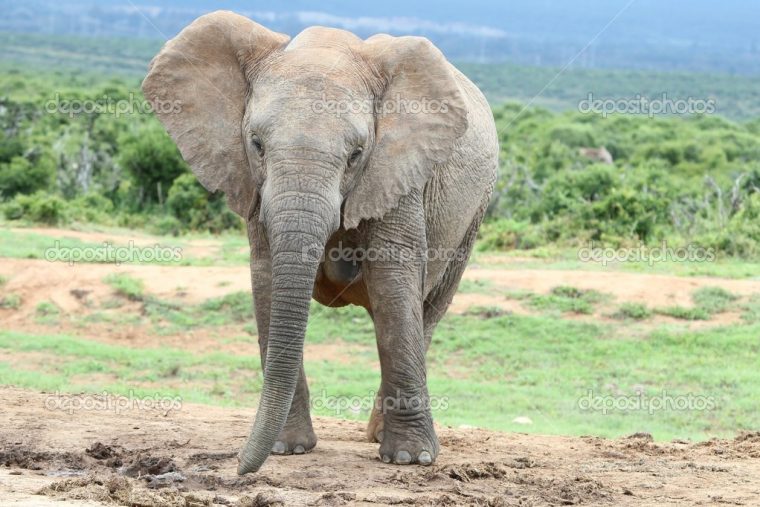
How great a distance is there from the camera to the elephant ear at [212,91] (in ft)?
22.0

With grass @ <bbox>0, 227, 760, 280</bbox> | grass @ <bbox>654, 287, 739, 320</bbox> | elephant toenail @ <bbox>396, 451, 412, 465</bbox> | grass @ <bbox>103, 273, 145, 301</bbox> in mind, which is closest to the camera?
elephant toenail @ <bbox>396, 451, 412, 465</bbox>

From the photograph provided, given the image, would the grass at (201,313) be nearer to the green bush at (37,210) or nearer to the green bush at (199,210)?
the green bush at (37,210)

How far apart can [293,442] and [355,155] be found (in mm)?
1731

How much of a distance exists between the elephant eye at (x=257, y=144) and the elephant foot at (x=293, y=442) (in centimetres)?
167

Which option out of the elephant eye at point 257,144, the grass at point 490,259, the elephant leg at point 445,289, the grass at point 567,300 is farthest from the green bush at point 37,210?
the elephant eye at point 257,144

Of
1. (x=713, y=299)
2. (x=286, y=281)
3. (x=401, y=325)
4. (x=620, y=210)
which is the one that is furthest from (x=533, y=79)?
(x=286, y=281)

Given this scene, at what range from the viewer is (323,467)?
681cm

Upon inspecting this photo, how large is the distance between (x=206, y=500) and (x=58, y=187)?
18.2 metres

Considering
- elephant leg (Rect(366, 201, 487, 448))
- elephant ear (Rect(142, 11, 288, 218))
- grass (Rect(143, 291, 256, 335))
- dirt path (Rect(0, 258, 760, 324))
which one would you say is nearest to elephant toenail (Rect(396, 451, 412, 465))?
elephant leg (Rect(366, 201, 487, 448))

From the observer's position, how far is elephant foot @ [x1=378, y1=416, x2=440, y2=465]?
7070mm

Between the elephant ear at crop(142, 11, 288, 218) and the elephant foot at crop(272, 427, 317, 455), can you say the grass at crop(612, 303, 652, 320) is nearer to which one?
the elephant foot at crop(272, 427, 317, 455)

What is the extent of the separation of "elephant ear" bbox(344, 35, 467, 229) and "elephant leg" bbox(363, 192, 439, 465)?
0.20m

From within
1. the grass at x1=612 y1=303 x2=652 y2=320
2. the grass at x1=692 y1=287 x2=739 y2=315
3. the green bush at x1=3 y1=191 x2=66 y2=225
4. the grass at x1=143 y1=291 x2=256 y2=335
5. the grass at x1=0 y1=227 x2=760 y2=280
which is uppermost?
the green bush at x1=3 y1=191 x2=66 y2=225

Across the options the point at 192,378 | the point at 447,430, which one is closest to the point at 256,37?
the point at 447,430
